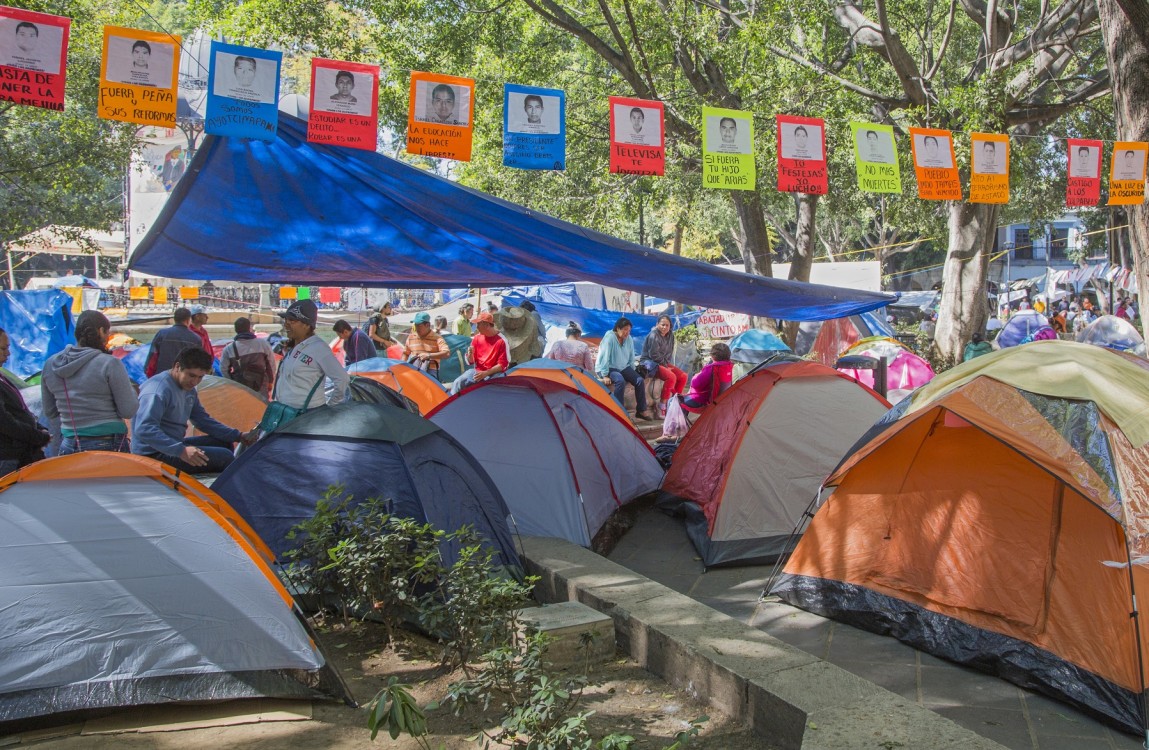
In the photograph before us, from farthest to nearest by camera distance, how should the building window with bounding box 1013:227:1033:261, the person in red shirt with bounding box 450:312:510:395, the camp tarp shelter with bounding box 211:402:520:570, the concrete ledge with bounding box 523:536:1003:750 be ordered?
the building window with bounding box 1013:227:1033:261
the person in red shirt with bounding box 450:312:510:395
the camp tarp shelter with bounding box 211:402:520:570
the concrete ledge with bounding box 523:536:1003:750

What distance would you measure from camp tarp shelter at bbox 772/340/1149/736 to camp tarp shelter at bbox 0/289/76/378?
12175mm

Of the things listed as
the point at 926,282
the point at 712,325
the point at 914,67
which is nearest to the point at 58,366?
the point at 914,67

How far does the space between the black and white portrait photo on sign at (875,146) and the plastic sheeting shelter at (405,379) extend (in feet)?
16.4

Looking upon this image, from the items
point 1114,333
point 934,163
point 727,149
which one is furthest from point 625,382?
point 1114,333

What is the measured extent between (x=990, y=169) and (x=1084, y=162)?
4.81 feet

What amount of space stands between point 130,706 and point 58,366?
245cm

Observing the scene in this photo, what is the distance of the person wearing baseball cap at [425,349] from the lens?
11891mm

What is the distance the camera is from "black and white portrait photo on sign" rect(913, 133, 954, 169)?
29.3 ft

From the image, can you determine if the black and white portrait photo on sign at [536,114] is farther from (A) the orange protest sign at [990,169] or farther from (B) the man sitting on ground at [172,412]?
(A) the orange protest sign at [990,169]

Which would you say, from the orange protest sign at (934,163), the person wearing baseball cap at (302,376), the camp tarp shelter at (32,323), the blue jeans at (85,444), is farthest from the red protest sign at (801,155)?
the camp tarp shelter at (32,323)

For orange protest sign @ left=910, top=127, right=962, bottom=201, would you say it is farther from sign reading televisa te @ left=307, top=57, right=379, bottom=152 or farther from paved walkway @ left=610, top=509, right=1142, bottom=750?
sign reading televisa te @ left=307, top=57, right=379, bottom=152

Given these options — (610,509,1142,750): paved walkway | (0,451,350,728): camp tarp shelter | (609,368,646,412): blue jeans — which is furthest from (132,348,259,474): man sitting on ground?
(609,368,646,412): blue jeans

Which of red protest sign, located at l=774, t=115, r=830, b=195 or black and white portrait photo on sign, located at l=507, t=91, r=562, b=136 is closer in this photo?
black and white portrait photo on sign, located at l=507, t=91, r=562, b=136

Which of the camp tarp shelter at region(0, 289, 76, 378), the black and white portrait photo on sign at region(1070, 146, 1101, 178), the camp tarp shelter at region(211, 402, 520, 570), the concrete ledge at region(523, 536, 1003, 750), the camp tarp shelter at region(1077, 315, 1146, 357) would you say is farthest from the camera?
the camp tarp shelter at region(1077, 315, 1146, 357)
